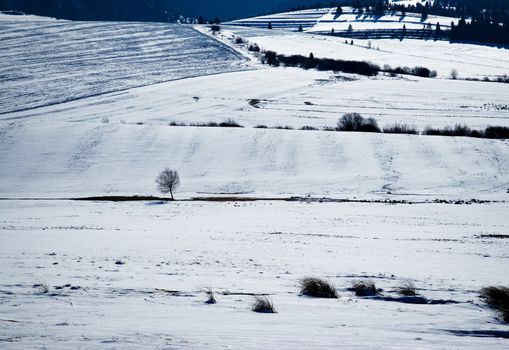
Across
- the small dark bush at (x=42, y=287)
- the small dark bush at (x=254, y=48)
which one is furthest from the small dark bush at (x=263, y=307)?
the small dark bush at (x=254, y=48)

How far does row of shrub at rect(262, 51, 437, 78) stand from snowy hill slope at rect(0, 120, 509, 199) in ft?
149

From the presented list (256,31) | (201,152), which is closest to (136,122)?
(201,152)

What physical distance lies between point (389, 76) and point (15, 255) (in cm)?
8466

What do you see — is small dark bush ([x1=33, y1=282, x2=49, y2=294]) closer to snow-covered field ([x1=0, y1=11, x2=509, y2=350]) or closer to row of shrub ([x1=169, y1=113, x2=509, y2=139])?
snow-covered field ([x1=0, y1=11, x2=509, y2=350])

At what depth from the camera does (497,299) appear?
1017 cm

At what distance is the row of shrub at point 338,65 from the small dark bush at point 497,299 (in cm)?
8450

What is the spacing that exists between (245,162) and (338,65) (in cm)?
5807

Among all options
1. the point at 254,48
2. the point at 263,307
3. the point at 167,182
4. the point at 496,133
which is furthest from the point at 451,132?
the point at 254,48

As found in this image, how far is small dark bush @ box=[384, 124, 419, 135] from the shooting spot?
55.1 metres

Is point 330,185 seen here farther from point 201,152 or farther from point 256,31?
point 256,31

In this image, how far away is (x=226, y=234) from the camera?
69.9ft

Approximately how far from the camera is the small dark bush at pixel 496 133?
54.8 metres

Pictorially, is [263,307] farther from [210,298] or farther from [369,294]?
[369,294]

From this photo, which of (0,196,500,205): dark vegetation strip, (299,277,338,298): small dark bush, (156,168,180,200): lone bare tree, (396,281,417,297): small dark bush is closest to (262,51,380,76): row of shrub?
(0,196,500,205): dark vegetation strip
